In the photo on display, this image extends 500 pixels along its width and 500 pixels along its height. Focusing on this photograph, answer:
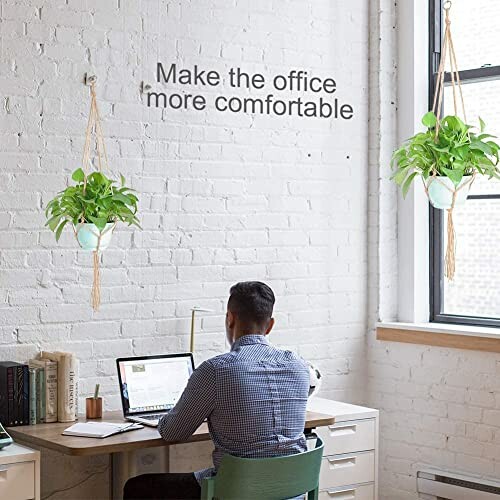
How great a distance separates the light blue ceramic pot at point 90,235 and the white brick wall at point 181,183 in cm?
19

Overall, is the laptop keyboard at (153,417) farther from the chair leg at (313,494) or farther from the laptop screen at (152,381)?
the chair leg at (313,494)

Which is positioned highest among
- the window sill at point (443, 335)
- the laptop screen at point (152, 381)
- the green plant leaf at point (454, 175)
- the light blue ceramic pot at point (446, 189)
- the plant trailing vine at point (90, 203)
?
the green plant leaf at point (454, 175)

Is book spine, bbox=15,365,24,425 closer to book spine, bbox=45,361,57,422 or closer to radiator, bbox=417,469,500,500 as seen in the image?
book spine, bbox=45,361,57,422

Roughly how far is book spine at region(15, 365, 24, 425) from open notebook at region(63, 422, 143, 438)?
0.20 m

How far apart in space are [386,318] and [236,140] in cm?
120

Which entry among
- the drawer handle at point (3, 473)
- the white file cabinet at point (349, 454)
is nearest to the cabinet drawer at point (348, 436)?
the white file cabinet at point (349, 454)

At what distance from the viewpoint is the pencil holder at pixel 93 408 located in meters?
3.96

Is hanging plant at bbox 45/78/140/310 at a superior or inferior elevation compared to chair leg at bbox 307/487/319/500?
superior

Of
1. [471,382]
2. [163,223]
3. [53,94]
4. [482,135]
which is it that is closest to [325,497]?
[471,382]

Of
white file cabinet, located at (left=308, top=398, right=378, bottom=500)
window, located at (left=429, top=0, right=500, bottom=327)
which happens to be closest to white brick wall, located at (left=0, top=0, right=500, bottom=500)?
window, located at (left=429, top=0, right=500, bottom=327)

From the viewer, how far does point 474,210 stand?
4.83 meters

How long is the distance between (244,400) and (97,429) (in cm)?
66

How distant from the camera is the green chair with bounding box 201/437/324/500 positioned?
3201 mm

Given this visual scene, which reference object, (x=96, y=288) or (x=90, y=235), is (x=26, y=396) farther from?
(x=90, y=235)
